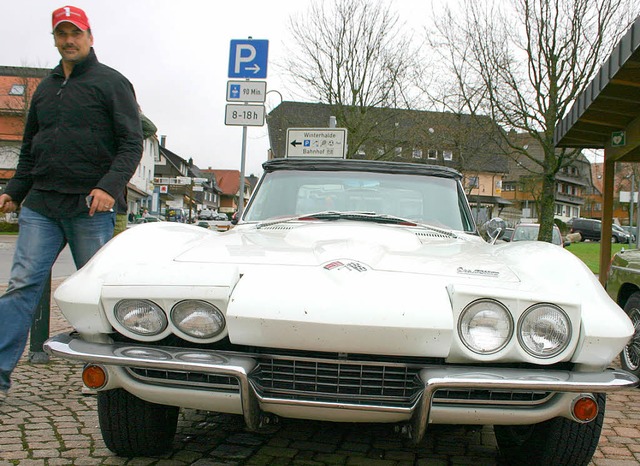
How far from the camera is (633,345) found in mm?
4441

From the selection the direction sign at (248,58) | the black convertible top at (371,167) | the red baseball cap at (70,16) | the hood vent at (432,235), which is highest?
the direction sign at (248,58)

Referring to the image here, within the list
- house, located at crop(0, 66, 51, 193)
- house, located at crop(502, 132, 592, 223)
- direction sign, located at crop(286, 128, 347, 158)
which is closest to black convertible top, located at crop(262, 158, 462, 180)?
direction sign, located at crop(286, 128, 347, 158)

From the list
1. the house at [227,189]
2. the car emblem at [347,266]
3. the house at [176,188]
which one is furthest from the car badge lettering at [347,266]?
the house at [227,189]

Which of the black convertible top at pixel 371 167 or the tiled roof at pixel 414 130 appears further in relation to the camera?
the tiled roof at pixel 414 130

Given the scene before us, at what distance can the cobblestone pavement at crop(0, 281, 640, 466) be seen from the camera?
8.56 feet

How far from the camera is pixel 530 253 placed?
2.67m

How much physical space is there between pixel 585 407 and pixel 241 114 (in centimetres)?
658

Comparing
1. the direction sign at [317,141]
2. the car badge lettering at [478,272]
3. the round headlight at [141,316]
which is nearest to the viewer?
the round headlight at [141,316]

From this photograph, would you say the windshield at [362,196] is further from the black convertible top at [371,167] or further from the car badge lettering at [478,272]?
the car badge lettering at [478,272]

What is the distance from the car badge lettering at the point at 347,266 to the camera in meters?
2.21

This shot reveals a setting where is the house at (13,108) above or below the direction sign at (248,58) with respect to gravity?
above

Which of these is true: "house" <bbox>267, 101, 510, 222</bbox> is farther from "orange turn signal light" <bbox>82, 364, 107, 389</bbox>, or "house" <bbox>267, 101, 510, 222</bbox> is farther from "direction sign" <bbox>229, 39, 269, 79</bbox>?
"orange turn signal light" <bbox>82, 364, 107, 389</bbox>

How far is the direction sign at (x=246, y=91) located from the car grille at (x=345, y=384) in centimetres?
620

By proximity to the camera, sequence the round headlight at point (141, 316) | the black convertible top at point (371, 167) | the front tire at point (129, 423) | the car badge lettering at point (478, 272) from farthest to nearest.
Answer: the black convertible top at point (371, 167), the front tire at point (129, 423), the car badge lettering at point (478, 272), the round headlight at point (141, 316)
